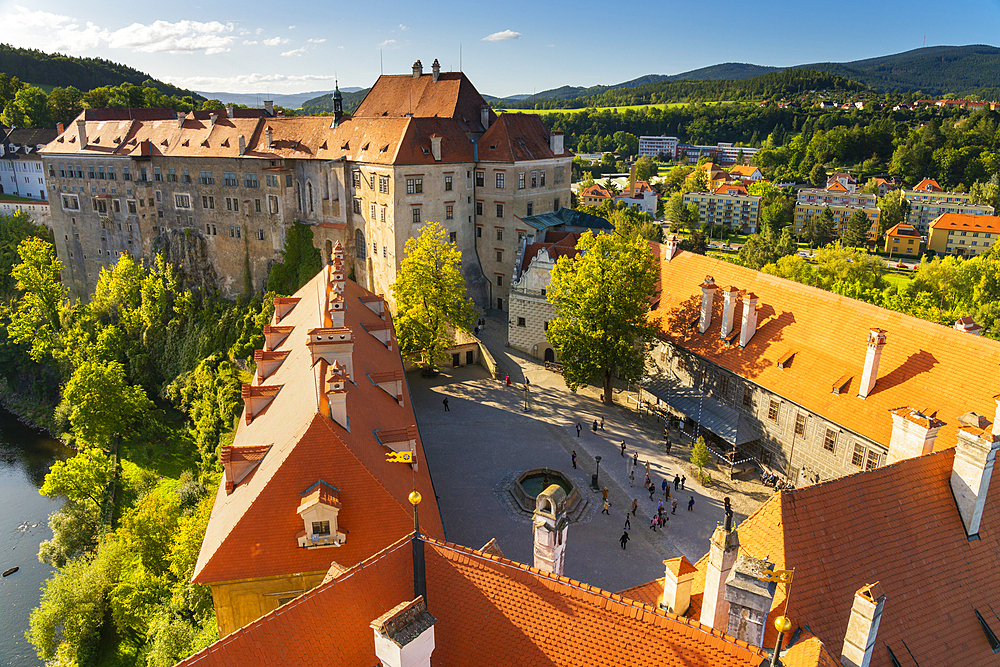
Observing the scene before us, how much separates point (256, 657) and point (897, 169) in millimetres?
159526

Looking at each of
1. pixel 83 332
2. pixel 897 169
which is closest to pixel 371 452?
pixel 83 332

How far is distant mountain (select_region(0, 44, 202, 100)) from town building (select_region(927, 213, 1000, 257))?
150090 millimetres

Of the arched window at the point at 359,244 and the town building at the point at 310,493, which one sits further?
the arched window at the point at 359,244

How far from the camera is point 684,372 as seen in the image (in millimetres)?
33969

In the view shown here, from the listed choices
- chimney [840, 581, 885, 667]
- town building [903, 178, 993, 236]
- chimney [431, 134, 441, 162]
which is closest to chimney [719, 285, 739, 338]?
chimney [840, 581, 885, 667]

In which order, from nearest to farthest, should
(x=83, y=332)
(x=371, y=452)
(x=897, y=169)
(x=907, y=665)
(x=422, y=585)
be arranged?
1. (x=422, y=585)
2. (x=907, y=665)
3. (x=371, y=452)
4. (x=83, y=332)
5. (x=897, y=169)

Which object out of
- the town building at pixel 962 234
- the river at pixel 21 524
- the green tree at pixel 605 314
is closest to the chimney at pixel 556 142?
the green tree at pixel 605 314

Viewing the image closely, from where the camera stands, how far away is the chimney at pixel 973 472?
49.9 feet

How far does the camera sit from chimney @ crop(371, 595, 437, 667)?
31.0 feet

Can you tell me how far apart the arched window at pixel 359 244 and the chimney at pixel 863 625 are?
145 feet

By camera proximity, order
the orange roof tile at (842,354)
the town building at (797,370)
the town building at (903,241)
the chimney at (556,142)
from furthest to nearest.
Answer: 1. the town building at (903,241)
2. the chimney at (556,142)
3. the town building at (797,370)
4. the orange roof tile at (842,354)

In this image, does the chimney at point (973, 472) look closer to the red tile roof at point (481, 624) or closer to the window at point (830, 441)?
the red tile roof at point (481, 624)

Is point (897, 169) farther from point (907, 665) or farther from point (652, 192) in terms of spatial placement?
point (907, 665)

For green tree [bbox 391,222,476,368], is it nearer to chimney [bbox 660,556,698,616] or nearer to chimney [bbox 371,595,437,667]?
chimney [bbox 660,556,698,616]
